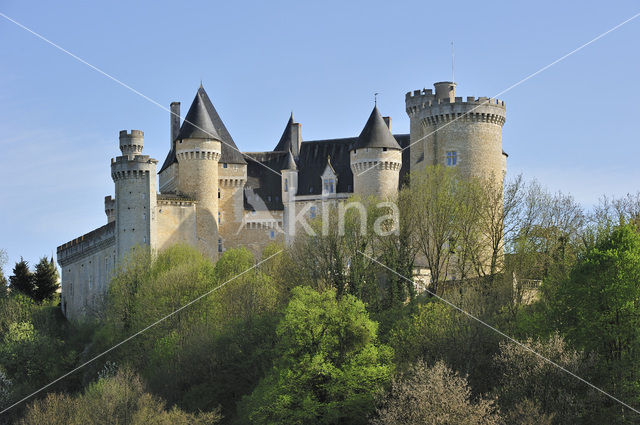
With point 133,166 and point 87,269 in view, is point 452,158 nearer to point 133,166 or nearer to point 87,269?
point 133,166

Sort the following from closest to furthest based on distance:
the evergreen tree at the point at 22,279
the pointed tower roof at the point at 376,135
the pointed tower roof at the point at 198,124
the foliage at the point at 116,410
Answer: the foliage at the point at 116,410
the pointed tower roof at the point at 376,135
the pointed tower roof at the point at 198,124
the evergreen tree at the point at 22,279

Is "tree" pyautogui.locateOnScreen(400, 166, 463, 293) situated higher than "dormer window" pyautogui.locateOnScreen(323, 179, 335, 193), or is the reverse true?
"dormer window" pyautogui.locateOnScreen(323, 179, 335, 193)

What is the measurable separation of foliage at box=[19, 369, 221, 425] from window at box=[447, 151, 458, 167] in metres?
18.0

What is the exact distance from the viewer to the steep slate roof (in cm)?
6406

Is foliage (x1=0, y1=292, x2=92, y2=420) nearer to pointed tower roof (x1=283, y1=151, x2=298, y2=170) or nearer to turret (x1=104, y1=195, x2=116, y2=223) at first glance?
turret (x1=104, y1=195, x2=116, y2=223)

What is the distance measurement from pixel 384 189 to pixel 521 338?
22.4m

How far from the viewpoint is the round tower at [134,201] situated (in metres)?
60.1

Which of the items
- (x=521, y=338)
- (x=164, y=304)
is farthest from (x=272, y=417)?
(x=164, y=304)

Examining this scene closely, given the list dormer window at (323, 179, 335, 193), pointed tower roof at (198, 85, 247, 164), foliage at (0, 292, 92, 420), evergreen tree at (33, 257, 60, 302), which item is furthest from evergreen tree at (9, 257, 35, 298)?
dormer window at (323, 179, 335, 193)

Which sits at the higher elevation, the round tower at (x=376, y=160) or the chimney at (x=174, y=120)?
the chimney at (x=174, y=120)

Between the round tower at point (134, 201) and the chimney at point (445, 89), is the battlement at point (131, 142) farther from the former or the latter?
the chimney at point (445, 89)

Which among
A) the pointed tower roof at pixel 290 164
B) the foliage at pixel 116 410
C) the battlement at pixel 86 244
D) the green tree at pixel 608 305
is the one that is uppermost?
the pointed tower roof at pixel 290 164

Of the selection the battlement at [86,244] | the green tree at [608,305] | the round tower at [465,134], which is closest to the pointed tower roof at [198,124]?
the battlement at [86,244]

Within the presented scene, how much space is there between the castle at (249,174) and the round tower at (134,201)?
0.18 feet
